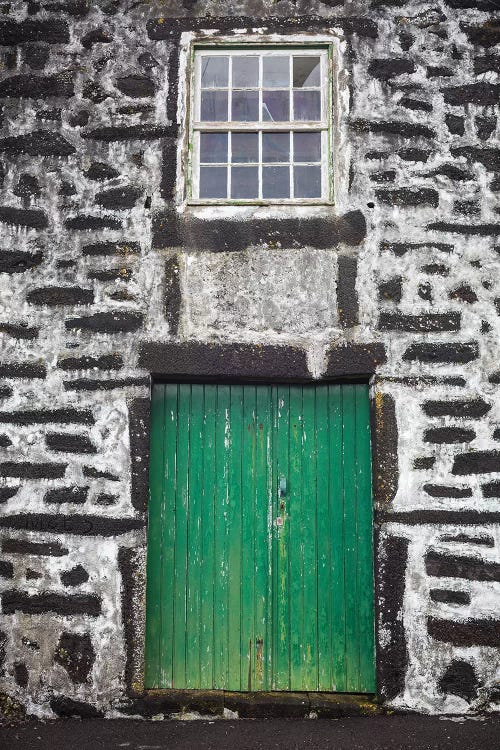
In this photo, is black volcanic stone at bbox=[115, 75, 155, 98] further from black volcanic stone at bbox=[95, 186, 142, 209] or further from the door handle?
the door handle

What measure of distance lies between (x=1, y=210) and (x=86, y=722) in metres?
3.24

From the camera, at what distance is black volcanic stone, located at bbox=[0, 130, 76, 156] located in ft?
15.5

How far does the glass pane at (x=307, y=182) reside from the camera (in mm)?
4750

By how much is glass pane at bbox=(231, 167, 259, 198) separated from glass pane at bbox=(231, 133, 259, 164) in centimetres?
7

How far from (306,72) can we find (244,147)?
2.27 ft

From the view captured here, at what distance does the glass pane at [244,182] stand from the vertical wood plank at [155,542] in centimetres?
140

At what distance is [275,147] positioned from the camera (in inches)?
189

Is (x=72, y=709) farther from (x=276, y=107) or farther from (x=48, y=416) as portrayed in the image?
(x=276, y=107)

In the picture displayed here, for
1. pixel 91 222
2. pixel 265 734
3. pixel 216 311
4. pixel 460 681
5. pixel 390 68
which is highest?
pixel 390 68

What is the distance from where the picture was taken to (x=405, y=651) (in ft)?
14.0

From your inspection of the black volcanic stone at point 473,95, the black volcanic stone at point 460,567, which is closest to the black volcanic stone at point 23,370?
the black volcanic stone at point 460,567

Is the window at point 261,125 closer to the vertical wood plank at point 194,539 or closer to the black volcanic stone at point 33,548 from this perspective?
the vertical wood plank at point 194,539

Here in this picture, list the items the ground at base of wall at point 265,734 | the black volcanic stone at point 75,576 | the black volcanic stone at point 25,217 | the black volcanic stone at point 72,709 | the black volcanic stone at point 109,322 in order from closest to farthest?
the ground at base of wall at point 265,734
the black volcanic stone at point 72,709
the black volcanic stone at point 75,576
the black volcanic stone at point 109,322
the black volcanic stone at point 25,217

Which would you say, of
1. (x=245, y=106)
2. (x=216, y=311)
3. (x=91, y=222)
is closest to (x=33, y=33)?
(x=91, y=222)
